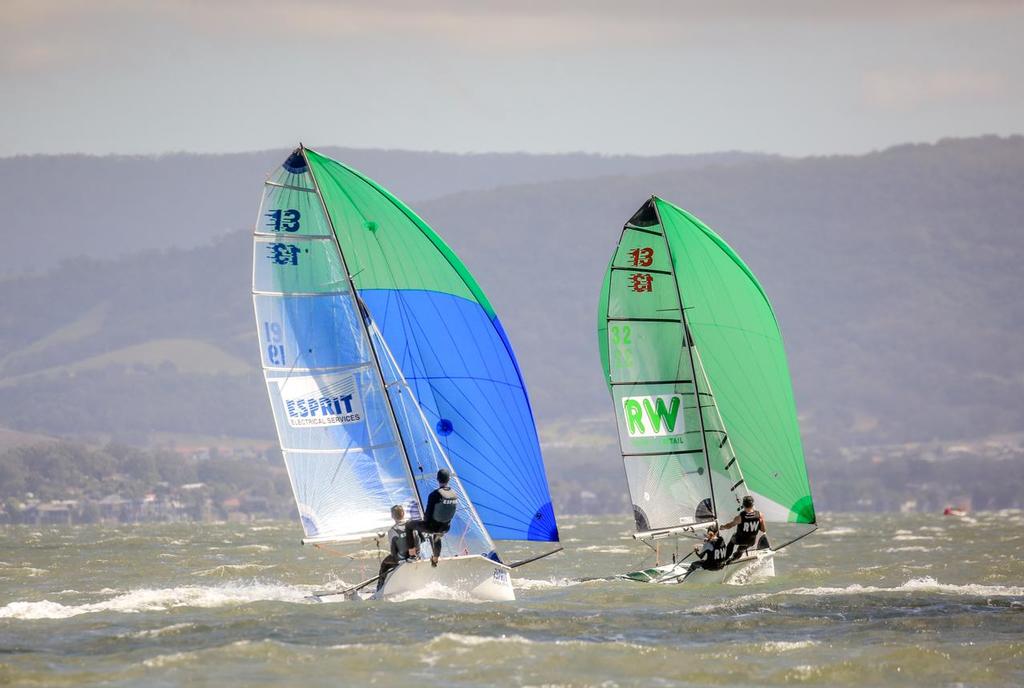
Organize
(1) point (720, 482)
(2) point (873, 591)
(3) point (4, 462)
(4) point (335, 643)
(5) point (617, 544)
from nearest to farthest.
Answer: (4) point (335, 643)
(2) point (873, 591)
(1) point (720, 482)
(5) point (617, 544)
(3) point (4, 462)

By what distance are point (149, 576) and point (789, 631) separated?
55.0 ft

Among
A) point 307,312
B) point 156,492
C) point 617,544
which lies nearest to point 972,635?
point 307,312

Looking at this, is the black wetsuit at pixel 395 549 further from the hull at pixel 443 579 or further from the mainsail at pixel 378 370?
the mainsail at pixel 378 370


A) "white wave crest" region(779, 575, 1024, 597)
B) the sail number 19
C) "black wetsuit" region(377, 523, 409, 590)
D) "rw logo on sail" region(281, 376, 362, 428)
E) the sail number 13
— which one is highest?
the sail number 13

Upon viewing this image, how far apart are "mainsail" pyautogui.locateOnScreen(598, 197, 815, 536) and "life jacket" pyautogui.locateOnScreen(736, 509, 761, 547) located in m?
1.40

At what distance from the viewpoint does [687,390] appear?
30.9 m

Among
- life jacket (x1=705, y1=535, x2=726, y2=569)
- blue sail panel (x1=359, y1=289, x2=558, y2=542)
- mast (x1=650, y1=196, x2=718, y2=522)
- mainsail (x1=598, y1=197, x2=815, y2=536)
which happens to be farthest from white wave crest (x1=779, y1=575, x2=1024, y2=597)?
blue sail panel (x1=359, y1=289, x2=558, y2=542)

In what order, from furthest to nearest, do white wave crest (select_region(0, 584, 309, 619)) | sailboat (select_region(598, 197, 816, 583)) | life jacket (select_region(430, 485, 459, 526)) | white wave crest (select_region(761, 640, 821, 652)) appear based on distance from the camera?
sailboat (select_region(598, 197, 816, 583)), white wave crest (select_region(0, 584, 309, 619)), life jacket (select_region(430, 485, 459, 526)), white wave crest (select_region(761, 640, 821, 652))

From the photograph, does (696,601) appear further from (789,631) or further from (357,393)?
(357,393)

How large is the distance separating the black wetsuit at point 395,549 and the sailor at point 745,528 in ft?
23.1

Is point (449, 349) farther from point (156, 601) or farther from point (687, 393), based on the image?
point (687, 393)

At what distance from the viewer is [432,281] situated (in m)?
24.9

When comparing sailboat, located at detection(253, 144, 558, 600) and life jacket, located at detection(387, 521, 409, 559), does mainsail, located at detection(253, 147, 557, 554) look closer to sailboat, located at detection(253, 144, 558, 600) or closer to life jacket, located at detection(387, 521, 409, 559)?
sailboat, located at detection(253, 144, 558, 600)

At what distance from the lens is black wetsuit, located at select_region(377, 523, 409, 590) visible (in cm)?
2412
